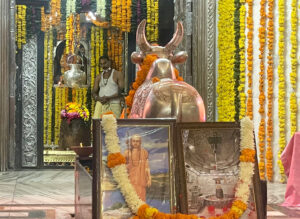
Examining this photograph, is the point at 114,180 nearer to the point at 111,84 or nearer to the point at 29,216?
the point at 29,216

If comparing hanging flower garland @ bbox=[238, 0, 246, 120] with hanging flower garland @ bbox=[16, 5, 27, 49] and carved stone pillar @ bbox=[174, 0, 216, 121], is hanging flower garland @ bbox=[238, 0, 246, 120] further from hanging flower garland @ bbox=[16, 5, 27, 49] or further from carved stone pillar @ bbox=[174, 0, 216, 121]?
hanging flower garland @ bbox=[16, 5, 27, 49]

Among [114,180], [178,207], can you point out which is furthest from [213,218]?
[114,180]

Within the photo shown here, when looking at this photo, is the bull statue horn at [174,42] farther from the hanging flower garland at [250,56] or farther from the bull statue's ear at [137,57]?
the hanging flower garland at [250,56]

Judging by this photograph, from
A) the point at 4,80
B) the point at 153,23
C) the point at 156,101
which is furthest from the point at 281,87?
the point at 4,80

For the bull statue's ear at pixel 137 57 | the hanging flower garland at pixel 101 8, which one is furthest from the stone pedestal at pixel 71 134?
the bull statue's ear at pixel 137 57

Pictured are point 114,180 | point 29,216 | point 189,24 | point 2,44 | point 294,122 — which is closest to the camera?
point 114,180

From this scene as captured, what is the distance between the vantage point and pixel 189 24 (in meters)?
8.66

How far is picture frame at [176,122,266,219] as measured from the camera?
266cm

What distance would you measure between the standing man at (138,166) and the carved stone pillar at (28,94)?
6.07m

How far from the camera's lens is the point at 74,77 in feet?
27.8

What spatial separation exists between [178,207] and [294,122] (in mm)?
3883

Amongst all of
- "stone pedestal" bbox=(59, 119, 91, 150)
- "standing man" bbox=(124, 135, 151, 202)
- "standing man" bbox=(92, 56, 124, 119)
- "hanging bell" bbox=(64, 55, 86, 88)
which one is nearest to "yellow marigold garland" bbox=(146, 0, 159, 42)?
"standing man" bbox=(92, 56, 124, 119)

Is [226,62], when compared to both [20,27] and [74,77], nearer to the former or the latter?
[74,77]

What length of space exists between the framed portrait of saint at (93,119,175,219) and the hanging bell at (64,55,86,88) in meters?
5.93
